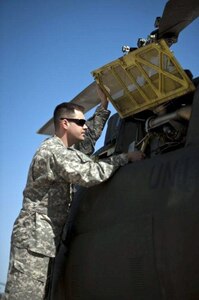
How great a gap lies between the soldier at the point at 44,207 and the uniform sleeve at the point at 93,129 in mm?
960

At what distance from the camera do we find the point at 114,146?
16.3 ft

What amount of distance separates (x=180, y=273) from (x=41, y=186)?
161 centimetres

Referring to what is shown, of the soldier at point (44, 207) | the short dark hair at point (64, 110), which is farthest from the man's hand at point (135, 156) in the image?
the short dark hair at point (64, 110)

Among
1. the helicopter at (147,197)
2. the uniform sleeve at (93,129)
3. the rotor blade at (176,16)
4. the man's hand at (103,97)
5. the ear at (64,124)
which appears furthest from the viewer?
the uniform sleeve at (93,129)

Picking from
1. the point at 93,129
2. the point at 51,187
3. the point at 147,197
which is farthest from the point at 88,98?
the point at 147,197

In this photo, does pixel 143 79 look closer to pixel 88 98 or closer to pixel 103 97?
pixel 103 97

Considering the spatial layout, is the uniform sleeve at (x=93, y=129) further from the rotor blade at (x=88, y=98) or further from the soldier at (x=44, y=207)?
the soldier at (x=44, y=207)

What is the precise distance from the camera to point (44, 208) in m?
3.72

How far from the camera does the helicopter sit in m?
2.74

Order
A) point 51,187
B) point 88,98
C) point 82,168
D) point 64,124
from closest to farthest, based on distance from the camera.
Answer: point 82,168
point 51,187
point 64,124
point 88,98

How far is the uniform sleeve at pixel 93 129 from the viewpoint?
482 cm

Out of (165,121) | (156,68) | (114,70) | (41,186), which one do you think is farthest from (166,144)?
(41,186)

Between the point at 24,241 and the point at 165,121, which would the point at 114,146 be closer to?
the point at 165,121

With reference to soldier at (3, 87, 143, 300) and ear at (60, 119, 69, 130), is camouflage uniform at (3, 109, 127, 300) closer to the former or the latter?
soldier at (3, 87, 143, 300)
